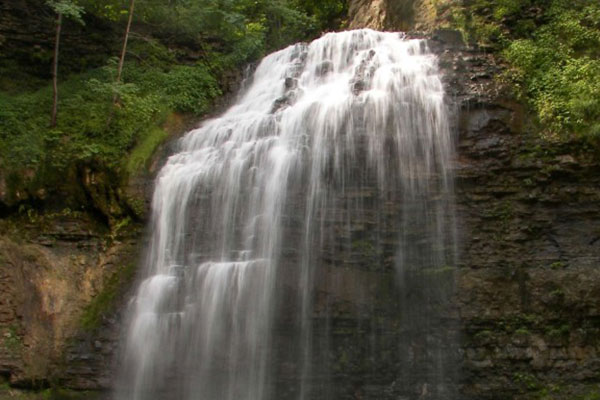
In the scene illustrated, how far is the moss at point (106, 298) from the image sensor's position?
970 cm

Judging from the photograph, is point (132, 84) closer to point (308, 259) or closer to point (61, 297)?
point (61, 297)

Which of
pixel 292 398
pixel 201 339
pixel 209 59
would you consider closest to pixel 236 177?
pixel 201 339

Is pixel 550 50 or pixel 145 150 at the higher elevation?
pixel 550 50

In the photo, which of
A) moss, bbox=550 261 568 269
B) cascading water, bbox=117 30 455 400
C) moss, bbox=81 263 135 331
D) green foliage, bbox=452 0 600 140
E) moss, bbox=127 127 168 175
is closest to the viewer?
cascading water, bbox=117 30 455 400

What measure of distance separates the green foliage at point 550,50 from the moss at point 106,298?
7.33 m

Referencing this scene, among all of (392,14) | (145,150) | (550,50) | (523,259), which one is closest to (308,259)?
(523,259)

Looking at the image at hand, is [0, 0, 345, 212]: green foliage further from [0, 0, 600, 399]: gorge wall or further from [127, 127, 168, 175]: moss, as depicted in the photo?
[0, 0, 600, 399]: gorge wall

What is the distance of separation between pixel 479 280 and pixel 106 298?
19.8ft

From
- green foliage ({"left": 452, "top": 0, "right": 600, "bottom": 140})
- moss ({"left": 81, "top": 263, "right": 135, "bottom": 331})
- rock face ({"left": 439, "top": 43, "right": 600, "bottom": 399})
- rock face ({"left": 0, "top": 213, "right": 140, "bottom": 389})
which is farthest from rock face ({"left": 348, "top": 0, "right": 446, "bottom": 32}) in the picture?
moss ({"left": 81, "top": 263, "right": 135, "bottom": 331})

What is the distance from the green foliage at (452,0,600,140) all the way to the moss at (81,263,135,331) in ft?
24.0

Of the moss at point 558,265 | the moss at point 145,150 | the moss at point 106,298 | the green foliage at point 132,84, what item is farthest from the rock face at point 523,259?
the green foliage at point 132,84

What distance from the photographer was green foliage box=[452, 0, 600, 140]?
9.48 meters

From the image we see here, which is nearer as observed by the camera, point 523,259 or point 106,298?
point 523,259

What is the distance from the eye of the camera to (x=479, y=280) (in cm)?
852
